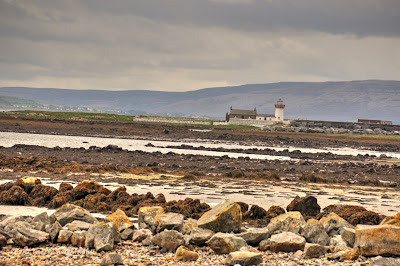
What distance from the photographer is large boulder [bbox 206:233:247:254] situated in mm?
10805

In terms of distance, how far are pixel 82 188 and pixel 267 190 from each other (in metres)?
→ 8.11

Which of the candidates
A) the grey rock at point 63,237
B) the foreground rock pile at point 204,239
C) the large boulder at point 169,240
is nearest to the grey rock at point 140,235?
the foreground rock pile at point 204,239

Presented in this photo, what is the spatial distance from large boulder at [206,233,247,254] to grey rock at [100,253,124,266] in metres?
2.01

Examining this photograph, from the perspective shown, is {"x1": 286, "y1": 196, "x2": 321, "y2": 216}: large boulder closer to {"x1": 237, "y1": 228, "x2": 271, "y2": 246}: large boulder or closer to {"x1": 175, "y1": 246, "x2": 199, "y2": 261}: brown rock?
{"x1": 237, "y1": 228, "x2": 271, "y2": 246}: large boulder

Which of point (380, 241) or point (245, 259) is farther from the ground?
point (380, 241)

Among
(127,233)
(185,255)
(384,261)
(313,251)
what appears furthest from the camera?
(127,233)

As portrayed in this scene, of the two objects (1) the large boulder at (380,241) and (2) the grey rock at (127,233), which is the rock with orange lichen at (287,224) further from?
(2) the grey rock at (127,233)

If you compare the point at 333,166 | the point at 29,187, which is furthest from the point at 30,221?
the point at 333,166

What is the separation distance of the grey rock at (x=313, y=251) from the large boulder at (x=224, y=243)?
1.28m

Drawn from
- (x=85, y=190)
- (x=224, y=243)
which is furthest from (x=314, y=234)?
(x=85, y=190)

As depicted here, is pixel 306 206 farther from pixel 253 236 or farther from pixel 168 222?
pixel 168 222

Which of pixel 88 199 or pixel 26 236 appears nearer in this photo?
pixel 26 236

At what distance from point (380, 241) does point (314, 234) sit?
64.5 inches

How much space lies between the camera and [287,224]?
12000 mm
